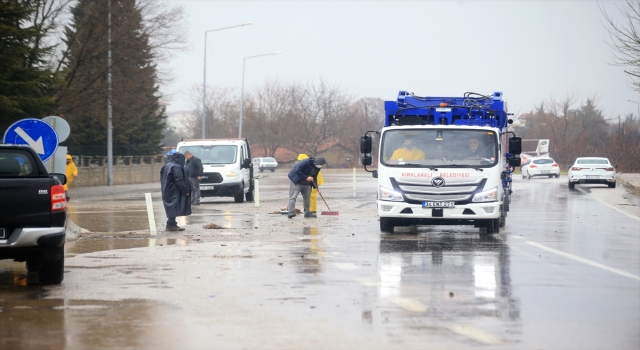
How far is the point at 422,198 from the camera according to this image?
16.0 metres

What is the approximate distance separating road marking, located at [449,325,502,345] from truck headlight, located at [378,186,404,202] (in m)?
8.65

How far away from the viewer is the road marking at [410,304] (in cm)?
838

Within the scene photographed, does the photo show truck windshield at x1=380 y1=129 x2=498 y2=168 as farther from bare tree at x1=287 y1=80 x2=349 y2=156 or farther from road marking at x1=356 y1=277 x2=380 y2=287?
bare tree at x1=287 y1=80 x2=349 y2=156

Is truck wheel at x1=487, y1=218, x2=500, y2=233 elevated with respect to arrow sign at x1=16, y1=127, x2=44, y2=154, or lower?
lower

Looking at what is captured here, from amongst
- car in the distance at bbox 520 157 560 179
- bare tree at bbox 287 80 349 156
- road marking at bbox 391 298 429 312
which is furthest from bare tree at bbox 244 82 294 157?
road marking at bbox 391 298 429 312

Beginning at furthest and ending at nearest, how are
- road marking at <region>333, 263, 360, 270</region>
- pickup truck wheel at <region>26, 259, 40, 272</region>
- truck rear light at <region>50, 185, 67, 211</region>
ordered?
road marking at <region>333, 263, 360, 270</region> → pickup truck wheel at <region>26, 259, 40, 272</region> → truck rear light at <region>50, 185, 67, 211</region>

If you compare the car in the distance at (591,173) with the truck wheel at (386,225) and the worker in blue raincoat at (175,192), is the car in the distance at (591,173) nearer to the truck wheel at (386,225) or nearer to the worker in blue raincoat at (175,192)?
the truck wheel at (386,225)

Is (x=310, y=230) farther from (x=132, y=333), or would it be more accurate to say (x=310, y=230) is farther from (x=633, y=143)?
(x=633, y=143)

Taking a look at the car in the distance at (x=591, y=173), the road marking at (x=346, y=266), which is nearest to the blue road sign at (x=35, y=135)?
the road marking at (x=346, y=266)

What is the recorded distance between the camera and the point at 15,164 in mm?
10211

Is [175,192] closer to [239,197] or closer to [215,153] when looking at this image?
[239,197]

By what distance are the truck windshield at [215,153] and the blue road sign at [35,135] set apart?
42.5ft

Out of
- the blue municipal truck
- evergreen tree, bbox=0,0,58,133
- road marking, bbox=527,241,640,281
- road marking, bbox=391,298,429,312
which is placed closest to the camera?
road marking, bbox=391,298,429,312

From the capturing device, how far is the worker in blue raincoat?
59.2 feet
